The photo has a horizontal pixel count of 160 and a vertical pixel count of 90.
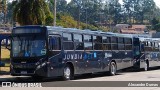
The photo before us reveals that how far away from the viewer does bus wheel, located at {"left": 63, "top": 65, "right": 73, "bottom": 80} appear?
19475 mm

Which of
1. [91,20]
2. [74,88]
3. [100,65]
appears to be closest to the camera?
[74,88]

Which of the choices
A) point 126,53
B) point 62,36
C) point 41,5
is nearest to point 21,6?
point 41,5

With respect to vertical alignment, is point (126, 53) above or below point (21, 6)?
below

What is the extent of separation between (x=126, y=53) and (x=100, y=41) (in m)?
4.71

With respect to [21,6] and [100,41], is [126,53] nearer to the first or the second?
[100,41]

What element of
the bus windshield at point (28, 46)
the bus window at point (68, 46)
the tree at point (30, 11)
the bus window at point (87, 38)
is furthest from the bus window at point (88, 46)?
the tree at point (30, 11)

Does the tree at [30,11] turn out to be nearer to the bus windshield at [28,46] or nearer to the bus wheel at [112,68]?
the bus wheel at [112,68]

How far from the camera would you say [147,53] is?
32344 millimetres

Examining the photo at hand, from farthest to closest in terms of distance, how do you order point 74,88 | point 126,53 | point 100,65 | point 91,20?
point 91,20
point 126,53
point 100,65
point 74,88

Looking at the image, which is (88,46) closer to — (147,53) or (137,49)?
(137,49)

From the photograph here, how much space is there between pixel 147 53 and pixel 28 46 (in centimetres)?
1609

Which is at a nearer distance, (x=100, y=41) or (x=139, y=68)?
(x=100, y=41)

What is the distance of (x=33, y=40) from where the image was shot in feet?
60.6

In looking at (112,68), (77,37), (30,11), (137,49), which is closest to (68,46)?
(77,37)
